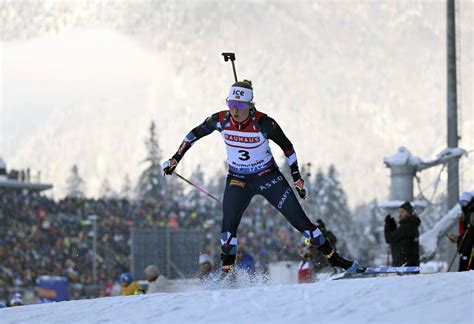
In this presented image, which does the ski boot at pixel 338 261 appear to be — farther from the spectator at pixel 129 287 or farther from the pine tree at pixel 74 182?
the pine tree at pixel 74 182

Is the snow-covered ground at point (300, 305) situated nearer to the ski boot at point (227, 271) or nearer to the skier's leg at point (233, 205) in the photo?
the skier's leg at point (233, 205)

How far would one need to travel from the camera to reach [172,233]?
2566 centimetres

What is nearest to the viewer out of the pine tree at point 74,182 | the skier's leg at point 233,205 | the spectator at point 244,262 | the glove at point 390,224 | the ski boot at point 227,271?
the skier's leg at point 233,205

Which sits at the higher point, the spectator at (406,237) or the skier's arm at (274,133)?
the skier's arm at (274,133)

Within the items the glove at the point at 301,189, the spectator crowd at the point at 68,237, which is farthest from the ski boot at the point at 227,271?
the spectator crowd at the point at 68,237

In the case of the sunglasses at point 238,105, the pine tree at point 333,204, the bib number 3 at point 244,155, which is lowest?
the pine tree at point 333,204

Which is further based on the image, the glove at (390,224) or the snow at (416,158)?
the snow at (416,158)

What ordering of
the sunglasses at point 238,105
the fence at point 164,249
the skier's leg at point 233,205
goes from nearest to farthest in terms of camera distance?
the sunglasses at point 238,105 < the skier's leg at point 233,205 < the fence at point 164,249

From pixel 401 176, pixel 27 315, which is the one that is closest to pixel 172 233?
pixel 401 176

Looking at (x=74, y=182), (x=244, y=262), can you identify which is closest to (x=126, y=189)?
(x=74, y=182)

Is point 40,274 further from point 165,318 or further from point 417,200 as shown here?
point 165,318

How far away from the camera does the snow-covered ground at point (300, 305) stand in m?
7.09

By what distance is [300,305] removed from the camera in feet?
25.3

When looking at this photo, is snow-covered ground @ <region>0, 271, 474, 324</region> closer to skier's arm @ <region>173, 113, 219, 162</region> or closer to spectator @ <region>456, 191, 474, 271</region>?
skier's arm @ <region>173, 113, 219, 162</region>
